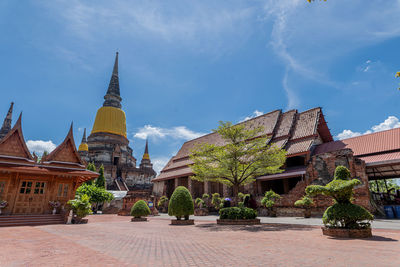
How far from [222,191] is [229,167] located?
13549mm

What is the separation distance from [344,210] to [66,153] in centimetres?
1705

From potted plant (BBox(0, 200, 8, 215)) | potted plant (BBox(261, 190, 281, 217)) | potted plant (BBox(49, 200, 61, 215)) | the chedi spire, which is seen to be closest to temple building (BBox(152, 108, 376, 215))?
potted plant (BBox(261, 190, 281, 217))

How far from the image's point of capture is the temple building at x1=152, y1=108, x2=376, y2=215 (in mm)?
16469

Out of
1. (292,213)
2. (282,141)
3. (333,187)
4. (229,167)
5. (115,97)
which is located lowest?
(292,213)

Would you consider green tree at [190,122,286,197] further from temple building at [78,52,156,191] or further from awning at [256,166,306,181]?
temple building at [78,52,156,191]

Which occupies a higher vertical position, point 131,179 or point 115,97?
point 115,97

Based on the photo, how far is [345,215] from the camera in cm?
707

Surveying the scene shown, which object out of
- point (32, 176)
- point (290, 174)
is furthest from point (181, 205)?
point (290, 174)

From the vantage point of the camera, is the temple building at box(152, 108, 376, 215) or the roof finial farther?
the roof finial

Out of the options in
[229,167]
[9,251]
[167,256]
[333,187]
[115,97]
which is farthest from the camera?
[115,97]

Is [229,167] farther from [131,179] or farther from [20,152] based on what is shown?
[131,179]

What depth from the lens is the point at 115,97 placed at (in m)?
51.6

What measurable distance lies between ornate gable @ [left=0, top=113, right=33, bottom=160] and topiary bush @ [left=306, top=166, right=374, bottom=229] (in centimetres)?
1729

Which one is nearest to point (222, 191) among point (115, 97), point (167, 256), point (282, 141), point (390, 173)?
point (282, 141)
